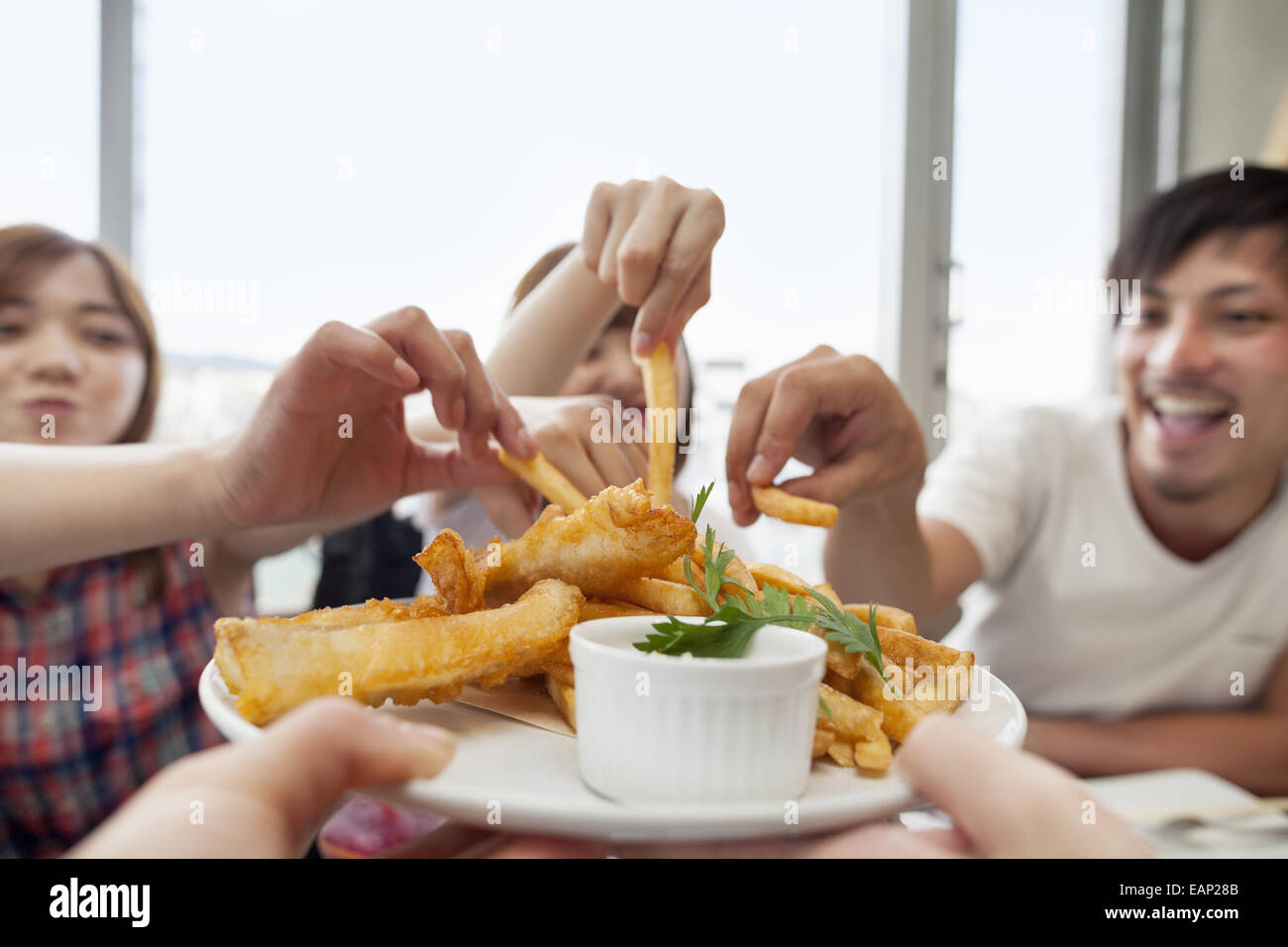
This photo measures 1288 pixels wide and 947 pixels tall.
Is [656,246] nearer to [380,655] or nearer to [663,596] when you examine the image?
[663,596]

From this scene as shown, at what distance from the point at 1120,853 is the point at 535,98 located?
3041 mm

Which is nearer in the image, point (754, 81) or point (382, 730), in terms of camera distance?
point (382, 730)

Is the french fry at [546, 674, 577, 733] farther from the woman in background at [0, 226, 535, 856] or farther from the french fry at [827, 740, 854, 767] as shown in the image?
the woman in background at [0, 226, 535, 856]

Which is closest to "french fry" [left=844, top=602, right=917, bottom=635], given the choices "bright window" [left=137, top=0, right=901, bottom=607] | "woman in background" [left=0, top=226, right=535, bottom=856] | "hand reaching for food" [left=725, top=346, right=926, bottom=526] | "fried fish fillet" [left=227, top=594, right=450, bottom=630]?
"hand reaching for food" [left=725, top=346, right=926, bottom=526]

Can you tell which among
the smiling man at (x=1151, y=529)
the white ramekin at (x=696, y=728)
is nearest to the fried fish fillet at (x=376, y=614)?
the white ramekin at (x=696, y=728)

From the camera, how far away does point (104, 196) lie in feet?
8.73

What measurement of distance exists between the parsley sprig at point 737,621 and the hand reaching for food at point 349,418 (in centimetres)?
48

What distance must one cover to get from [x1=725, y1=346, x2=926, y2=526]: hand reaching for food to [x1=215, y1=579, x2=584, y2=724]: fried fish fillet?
1.80 feet

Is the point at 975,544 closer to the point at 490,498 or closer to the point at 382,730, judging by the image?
the point at 490,498

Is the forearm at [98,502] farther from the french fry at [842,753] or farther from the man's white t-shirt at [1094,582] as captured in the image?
the man's white t-shirt at [1094,582]

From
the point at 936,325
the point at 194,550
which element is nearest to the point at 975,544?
the point at 936,325

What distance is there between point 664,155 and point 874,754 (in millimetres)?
2781

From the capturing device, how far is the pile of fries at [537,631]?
2.21ft
